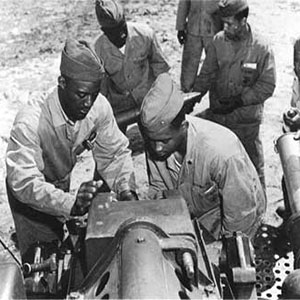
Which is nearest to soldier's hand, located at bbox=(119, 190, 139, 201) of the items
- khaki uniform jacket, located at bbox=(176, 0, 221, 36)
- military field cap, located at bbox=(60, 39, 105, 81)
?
military field cap, located at bbox=(60, 39, 105, 81)

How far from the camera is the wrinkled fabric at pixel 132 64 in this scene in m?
5.59

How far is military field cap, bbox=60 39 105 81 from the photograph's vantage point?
149 inches

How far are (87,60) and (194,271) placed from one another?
1.90 meters

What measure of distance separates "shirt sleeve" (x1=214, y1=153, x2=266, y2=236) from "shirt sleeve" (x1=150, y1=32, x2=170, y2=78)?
2.43 meters

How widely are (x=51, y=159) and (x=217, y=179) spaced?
1.31 m

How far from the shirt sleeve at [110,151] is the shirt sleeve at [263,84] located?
1.51m

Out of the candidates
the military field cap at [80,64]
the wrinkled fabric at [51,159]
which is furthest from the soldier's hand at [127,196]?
the military field cap at [80,64]

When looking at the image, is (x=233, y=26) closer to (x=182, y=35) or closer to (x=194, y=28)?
(x=194, y=28)

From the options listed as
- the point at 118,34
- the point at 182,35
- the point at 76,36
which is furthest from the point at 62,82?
the point at 76,36

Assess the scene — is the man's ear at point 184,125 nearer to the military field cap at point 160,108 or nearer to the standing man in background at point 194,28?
the military field cap at point 160,108

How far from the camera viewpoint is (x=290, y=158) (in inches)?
163

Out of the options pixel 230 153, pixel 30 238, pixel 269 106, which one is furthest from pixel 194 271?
pixel 269 106

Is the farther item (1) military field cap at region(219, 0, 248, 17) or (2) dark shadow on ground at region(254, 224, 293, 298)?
(1) military field cap at region(219, 0, 248, 17)

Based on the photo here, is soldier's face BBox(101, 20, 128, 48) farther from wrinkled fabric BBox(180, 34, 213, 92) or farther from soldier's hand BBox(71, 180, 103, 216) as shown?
soldier's hand BBox(71, 180, 103, 216)
